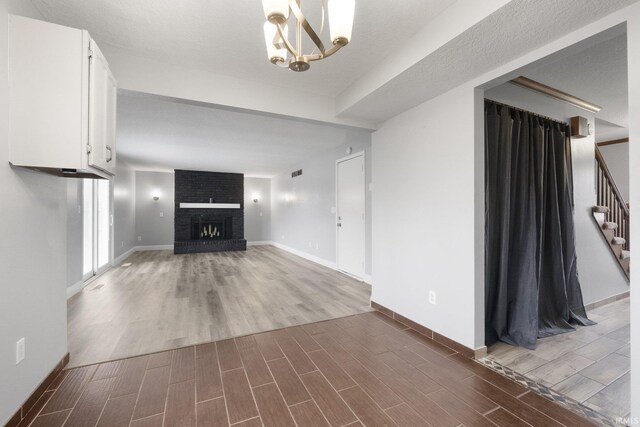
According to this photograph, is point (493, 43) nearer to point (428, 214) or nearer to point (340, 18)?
point (340, 18)

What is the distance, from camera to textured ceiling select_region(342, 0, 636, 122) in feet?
4.71

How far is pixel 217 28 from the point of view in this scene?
6.37 feet

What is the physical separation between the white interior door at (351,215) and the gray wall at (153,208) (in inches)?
241

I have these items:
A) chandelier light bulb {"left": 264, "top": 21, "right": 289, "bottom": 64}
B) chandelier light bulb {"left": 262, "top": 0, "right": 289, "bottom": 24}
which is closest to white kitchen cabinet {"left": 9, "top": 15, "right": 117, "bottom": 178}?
chandelier light bulb {"left": 264, "top": 21, "right": 289, "bottom": 64}

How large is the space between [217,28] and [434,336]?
3.11 m

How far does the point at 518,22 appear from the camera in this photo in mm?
1544

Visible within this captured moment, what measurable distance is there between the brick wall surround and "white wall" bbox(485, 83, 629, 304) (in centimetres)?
762

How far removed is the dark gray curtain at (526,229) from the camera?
2383 millimetres

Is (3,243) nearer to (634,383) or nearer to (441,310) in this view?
(441,310)

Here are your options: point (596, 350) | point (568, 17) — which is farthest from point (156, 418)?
point (596, 350)

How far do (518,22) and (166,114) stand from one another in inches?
151

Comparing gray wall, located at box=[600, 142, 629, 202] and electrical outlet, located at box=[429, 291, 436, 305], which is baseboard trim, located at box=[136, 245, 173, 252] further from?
gray wall, located at box=[600, 142, 629, 202]

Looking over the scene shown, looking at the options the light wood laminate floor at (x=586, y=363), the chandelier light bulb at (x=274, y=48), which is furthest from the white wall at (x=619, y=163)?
the chandelier light bulb at (x=274, y=48)

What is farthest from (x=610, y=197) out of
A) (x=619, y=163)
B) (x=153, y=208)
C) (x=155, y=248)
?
(x=155, y=248)
